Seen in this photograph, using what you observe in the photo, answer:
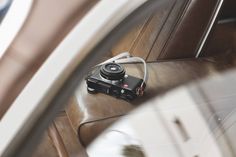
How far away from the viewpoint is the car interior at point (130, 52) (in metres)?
0.56

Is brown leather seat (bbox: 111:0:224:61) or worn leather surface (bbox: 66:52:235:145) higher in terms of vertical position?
brown leather seat (bbox: 111:0:224:61)

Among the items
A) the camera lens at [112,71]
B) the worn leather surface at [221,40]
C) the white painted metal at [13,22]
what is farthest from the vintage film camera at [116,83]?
the white painted metal at [13,22]

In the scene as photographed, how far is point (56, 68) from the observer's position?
0.55 m

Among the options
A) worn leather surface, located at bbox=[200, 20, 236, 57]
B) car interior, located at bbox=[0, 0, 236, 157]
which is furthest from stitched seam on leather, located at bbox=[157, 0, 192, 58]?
worn leather surface, located at bbox=[200, 20, 236, 57]

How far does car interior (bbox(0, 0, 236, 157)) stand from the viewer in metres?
0.56

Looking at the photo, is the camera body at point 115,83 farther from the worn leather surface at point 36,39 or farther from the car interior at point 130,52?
the worn leather surface at point 36,39

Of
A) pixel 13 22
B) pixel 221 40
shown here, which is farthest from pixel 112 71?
pixel 13 22

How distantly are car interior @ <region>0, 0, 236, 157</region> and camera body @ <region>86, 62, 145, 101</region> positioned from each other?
0.08 feet

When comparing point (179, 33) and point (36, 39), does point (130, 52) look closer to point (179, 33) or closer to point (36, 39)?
point (179, 33)

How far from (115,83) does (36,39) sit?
82 centimetres

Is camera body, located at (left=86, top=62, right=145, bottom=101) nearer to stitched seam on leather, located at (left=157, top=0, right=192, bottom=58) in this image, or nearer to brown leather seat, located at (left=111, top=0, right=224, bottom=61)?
brown leather seat, located at (left=111, top=0, right=224, bottom=61)

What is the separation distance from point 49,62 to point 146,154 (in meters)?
0.59

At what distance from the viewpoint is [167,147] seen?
3.67ft

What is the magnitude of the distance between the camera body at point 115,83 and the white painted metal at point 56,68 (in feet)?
2.48
